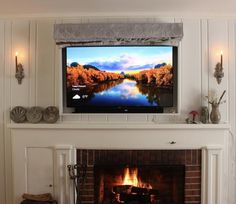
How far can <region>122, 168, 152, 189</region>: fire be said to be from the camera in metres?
3.08

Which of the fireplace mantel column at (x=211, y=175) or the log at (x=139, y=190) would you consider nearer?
the fireplace mantel column at (x=211, y=175)

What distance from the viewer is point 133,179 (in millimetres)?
3104

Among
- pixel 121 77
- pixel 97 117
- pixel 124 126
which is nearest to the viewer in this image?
pixel 124 126

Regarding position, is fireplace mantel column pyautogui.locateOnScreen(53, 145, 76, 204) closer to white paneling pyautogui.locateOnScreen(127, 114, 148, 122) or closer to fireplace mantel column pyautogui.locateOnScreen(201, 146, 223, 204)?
white paneling pyautogui.locateOnScreen(127, 114, 148, 122)

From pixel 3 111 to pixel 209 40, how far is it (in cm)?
230

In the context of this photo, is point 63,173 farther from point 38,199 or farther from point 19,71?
point 19,71

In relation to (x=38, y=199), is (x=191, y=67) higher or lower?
higher

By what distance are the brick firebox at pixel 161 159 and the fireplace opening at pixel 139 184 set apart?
0.16 feet

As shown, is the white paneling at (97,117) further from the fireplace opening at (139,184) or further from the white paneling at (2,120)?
the white paneling at (2,120)

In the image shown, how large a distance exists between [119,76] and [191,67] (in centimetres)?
76

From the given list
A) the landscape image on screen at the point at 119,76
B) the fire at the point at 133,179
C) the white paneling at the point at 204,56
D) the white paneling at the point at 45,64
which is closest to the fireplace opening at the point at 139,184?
the fire at the point at 133,179

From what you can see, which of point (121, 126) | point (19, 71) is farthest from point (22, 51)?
point (121, 126)

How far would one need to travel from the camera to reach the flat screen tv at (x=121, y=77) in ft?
10.00

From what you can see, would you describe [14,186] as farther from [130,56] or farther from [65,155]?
[130,56]
